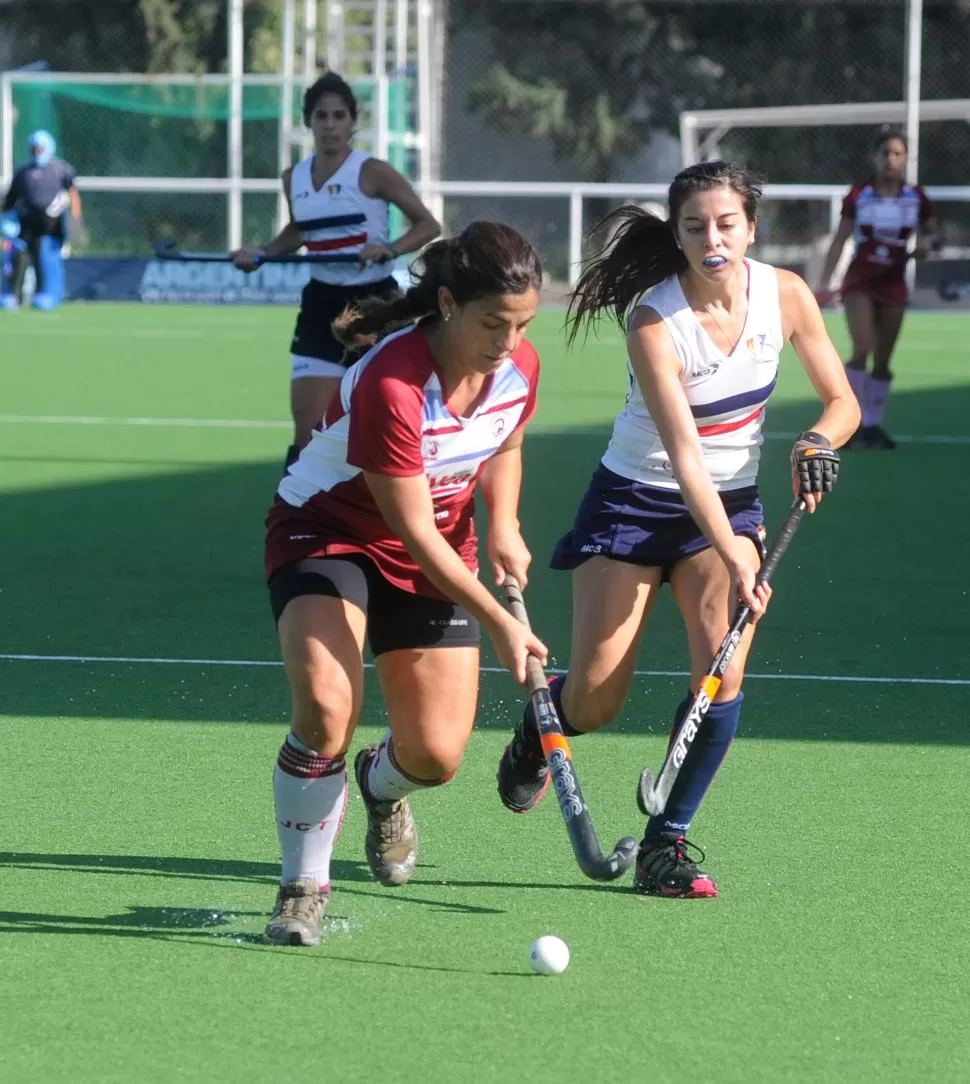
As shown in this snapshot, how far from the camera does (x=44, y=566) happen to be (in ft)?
27.8

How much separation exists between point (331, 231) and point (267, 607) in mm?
2065

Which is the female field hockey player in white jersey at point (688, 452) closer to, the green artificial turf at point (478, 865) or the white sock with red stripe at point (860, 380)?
the green artificial turf at point (478, 865)

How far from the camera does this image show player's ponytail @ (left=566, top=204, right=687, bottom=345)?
460cm

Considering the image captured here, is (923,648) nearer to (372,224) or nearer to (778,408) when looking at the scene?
(372,224)

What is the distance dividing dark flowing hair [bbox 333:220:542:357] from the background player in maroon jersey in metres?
8.42

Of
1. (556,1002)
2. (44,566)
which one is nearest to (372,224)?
(44,566)

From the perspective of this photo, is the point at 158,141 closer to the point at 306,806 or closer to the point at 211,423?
the point at 211,423

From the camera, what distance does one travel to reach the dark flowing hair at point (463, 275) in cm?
385

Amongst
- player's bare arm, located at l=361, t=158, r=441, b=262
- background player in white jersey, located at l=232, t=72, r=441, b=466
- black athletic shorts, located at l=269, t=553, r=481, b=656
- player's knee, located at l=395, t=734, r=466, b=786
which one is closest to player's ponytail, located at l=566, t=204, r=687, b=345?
black athletic shorts, located at l=269, t=553, r=481, b=656

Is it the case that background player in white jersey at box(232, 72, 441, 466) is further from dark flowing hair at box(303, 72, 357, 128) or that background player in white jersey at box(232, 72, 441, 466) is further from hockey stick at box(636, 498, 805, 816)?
hockey stick at box(636, 498, 805, 816)

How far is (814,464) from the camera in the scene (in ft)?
14.4

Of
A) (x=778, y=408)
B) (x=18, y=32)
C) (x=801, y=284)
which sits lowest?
(x=778, y=408)

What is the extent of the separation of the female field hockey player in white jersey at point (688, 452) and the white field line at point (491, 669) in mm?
1916

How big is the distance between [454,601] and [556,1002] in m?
0.84
